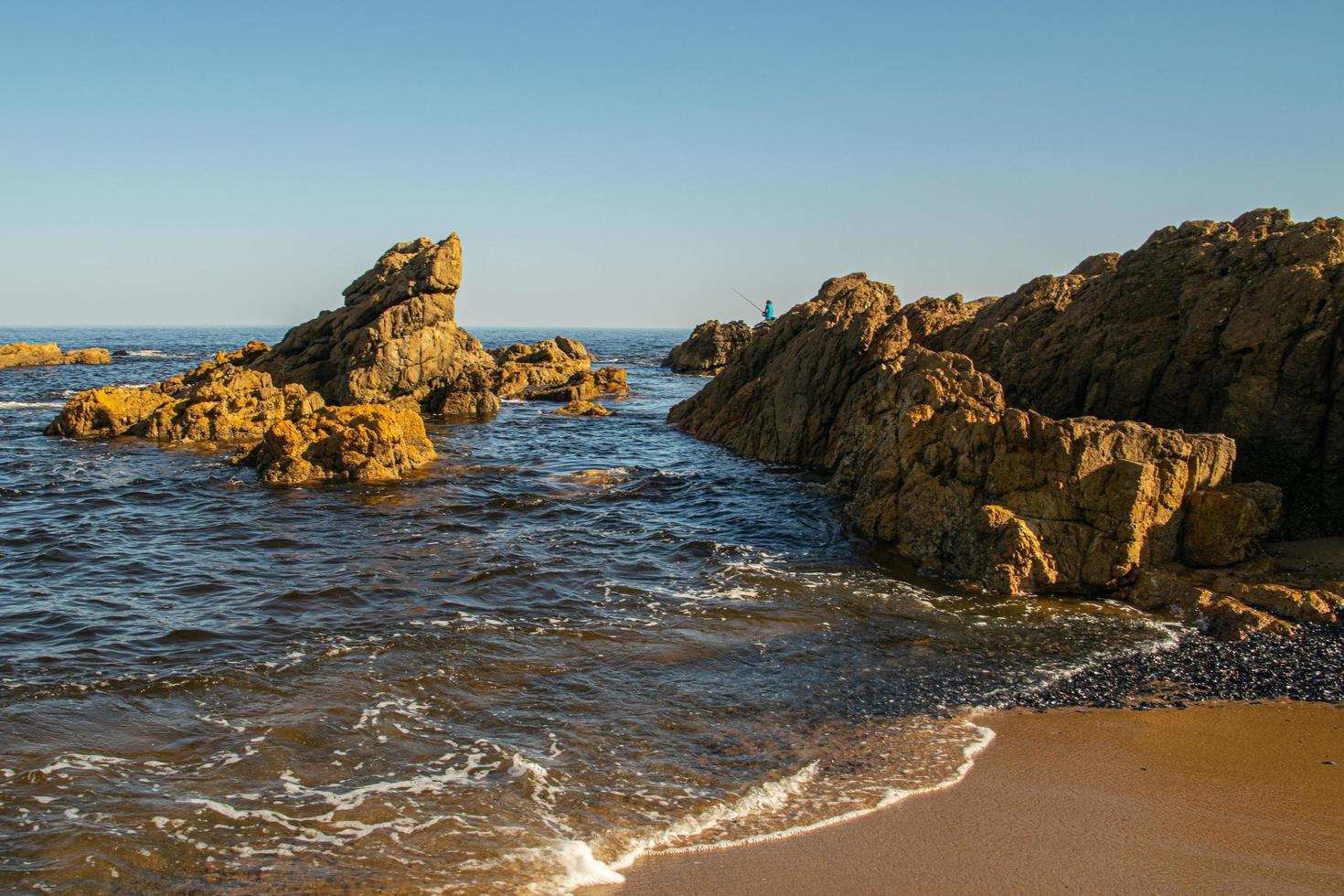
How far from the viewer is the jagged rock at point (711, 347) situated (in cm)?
6169

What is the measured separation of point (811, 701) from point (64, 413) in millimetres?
27898

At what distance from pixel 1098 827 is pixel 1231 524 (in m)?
7.20

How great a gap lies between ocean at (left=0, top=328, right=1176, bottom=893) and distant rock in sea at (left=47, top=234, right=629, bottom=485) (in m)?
3.61

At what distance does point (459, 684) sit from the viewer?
9391mm

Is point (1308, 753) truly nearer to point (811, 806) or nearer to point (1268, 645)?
point (1268, 645)

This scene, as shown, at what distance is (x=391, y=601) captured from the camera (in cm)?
1220

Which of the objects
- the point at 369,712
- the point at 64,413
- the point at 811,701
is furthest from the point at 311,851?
the point at 64,413

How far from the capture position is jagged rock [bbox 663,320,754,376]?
6169cm

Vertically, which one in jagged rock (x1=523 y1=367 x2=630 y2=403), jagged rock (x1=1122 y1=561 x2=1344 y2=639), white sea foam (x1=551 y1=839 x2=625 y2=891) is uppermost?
jagged rock (x1=523 y1=367 x2=630 y2=403)

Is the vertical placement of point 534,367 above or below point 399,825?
above

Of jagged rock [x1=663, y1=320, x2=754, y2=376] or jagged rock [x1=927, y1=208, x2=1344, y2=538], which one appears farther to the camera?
jagged rock [x1=663, y1=320, x2=754, y2=376]

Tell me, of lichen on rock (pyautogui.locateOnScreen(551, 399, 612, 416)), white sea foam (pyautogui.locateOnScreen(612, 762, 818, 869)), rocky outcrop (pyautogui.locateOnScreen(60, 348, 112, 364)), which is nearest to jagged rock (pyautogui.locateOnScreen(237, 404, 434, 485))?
lichen on rock (pyautogui.locateOnScreen(551, 399, 612, 416))

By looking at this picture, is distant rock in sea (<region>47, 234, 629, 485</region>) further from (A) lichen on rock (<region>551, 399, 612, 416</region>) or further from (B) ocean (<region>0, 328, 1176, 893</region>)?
(B) ocean (<region>0, 328, 1176, 893</region>)

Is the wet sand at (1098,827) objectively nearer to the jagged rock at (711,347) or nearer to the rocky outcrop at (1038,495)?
the rocky outcrop at (1038,495)
